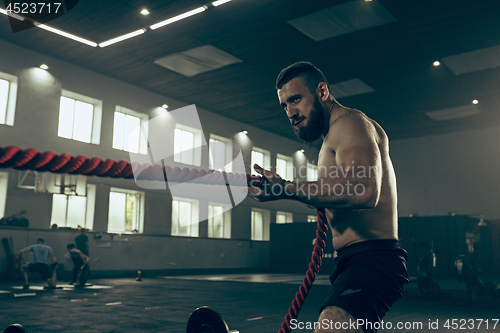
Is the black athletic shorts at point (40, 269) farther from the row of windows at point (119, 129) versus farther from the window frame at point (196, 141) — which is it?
the window frame at point (196, 141)

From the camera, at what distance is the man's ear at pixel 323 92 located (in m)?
1.60

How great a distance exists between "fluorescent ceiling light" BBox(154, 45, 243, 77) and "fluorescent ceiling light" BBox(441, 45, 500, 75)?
20.3ft

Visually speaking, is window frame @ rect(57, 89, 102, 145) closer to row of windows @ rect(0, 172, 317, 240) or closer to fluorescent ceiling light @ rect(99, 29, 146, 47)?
row of windows @ rect(0, 172, 317, 240)

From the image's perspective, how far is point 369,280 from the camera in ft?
4.51

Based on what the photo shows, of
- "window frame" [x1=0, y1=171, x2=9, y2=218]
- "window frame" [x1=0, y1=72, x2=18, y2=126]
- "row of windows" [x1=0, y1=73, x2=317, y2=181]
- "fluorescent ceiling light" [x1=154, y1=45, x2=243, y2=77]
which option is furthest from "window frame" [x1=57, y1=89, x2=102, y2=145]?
"window frame" [x1=0, y1=171, x2=9, y2=218]

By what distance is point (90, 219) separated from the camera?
1213 cm

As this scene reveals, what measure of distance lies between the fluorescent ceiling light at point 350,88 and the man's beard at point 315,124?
478 inches

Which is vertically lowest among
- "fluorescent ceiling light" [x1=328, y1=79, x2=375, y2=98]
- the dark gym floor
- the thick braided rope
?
the dark gym floor

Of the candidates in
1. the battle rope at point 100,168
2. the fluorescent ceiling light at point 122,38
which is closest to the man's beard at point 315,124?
the battle rope at point 100,168

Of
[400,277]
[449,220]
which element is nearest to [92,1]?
[400,277]

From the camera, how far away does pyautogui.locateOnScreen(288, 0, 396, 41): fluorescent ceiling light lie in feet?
29.7

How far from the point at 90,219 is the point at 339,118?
470 inches

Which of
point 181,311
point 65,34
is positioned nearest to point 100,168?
point 181,311
